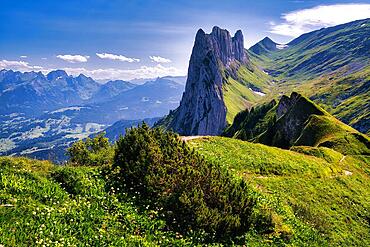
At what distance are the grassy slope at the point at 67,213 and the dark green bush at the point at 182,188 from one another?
149 centimetres

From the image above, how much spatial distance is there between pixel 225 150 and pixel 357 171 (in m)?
26.8

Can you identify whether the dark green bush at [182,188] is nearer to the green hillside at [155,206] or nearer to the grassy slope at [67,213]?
the green hillside at [155,206]

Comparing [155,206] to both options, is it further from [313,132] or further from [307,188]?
[313,132]

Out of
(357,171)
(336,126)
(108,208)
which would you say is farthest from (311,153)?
(108,208)

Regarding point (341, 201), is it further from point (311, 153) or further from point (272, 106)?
point (272, 106)

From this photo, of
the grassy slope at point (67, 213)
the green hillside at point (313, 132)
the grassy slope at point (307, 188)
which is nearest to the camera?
the grassy slope at point (67, 213)

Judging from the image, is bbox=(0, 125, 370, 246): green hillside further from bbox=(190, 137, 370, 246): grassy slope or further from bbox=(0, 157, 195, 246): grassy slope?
bbox=(190, 137, 370, 246): grassy slope

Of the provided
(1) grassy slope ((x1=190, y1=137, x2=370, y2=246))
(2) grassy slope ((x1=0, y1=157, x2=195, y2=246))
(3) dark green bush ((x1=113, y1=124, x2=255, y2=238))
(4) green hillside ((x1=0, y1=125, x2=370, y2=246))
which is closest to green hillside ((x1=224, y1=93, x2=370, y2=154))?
(1) grassy slope ((x1=190, y1=137, x2=370, y2=246))

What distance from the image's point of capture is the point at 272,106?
648 ft

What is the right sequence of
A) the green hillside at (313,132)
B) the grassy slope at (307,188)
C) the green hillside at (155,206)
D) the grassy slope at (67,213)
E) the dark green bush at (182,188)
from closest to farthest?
1. the grassy slope at (67,213)
2. the green hillside at (155,206)
3. the dark green bush at (182,188)
4. the grassy slope at (307,188)
5. the green hillside at (313,132)

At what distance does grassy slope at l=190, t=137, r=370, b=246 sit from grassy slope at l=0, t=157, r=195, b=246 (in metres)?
12.8

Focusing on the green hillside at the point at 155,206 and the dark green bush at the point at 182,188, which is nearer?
the green hillside at the point at 155,206

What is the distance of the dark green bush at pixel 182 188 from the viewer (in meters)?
20.1

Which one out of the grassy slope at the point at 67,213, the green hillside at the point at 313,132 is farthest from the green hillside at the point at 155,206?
the green hillside at the point at 313,132
